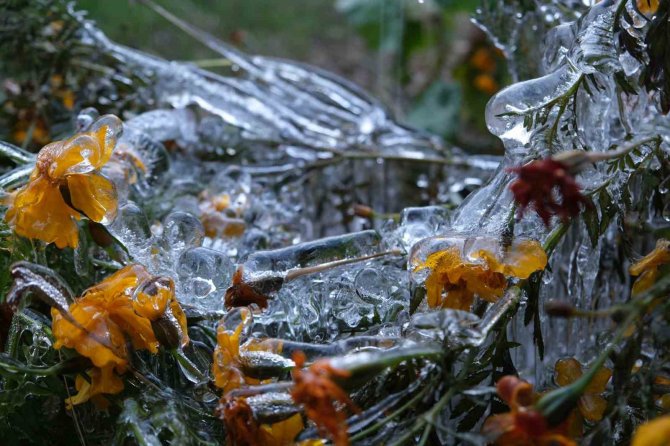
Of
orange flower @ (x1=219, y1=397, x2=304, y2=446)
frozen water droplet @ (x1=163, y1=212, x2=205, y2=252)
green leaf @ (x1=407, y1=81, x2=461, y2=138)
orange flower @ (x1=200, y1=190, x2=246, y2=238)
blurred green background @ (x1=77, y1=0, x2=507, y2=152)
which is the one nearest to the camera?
orange flower @ (x1=219, y1=397, x2=304, y2=446)

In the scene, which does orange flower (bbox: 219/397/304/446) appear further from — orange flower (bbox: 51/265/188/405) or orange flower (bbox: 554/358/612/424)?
orange flower (bbox: 554/358/612/424)

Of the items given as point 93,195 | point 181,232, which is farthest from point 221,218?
point 93,195

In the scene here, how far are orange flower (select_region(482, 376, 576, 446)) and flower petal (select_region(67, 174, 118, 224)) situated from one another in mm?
343

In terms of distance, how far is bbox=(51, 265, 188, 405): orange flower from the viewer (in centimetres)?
53

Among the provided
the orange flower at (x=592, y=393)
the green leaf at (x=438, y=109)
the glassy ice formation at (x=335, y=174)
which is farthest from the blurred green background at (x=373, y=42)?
the orange flower at (x=592, y=393)

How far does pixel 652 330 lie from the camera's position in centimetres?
47

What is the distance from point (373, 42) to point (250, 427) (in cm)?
187

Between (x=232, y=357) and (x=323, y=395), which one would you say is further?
(x=232, y=357)

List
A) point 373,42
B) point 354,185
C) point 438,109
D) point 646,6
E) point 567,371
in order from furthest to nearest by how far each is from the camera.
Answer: point 373,42 → point 438,109 → point 354,185 → point 646,6 → point 567,371

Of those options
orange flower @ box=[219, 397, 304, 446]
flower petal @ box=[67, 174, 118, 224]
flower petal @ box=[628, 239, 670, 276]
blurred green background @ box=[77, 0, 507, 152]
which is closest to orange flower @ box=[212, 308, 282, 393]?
orange flower @ box=[219, 397, 304, 446]

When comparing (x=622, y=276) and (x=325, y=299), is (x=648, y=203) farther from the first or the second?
(x=325, y=299)

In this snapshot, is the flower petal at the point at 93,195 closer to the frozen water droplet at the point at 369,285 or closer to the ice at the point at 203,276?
the ice at the point at 203,276

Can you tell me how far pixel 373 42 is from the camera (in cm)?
225

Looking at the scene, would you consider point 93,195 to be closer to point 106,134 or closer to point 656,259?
point 106,134
